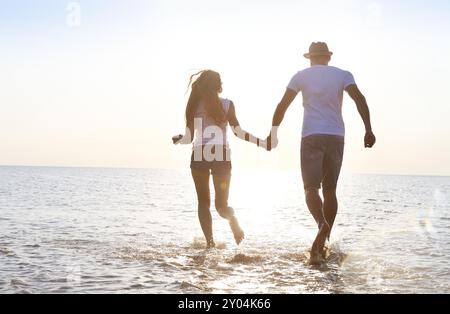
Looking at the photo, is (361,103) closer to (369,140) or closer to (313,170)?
(369,140)

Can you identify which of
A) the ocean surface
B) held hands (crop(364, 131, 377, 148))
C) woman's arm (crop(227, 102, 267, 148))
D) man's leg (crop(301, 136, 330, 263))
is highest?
woman's arm (crop(227, 102, 267, 148))

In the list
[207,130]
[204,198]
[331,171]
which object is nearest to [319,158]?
[331,171]

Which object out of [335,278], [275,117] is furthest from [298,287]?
[275,117]

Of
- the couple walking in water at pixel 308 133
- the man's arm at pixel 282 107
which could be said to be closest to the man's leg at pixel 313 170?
the couple walking in water at pixel 308 133

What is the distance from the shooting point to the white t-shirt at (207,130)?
722 centimetres

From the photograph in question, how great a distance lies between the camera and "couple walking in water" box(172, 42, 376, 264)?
652 centimetres

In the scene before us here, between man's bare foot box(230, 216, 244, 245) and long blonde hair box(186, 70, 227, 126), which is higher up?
long blonde hair box(186, 70, 227, 126)

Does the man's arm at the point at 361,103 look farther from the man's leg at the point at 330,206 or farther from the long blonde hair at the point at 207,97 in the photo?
the long blonde hair at the point at 207,97

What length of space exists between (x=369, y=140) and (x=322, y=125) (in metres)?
0.57

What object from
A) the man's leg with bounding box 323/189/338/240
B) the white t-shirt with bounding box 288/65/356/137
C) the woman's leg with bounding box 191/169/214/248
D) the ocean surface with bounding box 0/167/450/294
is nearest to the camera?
the ocean surface with bounding box 0/167/450/294

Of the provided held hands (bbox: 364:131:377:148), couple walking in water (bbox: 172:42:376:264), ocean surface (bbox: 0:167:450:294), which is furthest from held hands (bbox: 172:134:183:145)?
held hands (bbox: 364:131:377:148)

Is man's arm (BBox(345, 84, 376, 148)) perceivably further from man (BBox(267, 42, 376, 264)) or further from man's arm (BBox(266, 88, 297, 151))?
man's arm (BBox(266, 88, 297, 151))

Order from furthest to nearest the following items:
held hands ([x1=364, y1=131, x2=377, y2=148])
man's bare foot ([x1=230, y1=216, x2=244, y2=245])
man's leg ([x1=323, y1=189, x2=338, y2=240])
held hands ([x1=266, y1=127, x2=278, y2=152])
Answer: man's bare foot ([x1=230, y1=216, x2=244, y2=245]), held hands ([x1=266, y1=127, x2=278, y2=152]), man's leg ([x1=323, y1=189, x2=338, y2=240]), held hands ([x1=364, y1=131, x2=377, y2=148])

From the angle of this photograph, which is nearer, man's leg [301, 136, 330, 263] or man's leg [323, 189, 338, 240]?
man's leg [301, 136, 330, 263]
